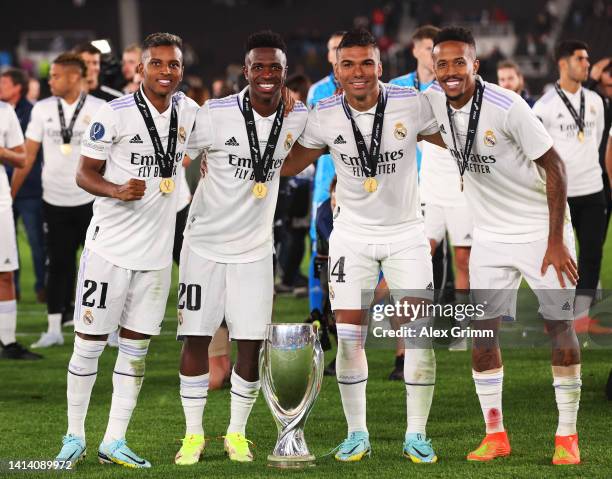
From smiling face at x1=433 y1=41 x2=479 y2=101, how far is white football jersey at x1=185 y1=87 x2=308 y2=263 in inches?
28.3

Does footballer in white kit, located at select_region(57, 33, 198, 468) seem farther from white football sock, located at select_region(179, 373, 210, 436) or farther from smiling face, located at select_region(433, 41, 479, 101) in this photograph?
smiling face, located at select_region(433, 41, 479, 101)

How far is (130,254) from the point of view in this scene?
5.44 metres

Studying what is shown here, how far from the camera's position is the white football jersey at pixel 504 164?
5.34 m

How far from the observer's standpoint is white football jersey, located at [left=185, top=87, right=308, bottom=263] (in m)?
5.54

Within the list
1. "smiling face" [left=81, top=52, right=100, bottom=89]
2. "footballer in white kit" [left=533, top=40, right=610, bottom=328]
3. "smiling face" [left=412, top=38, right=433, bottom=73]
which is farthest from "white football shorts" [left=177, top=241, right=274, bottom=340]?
"smiling face" [left=81, top=52, right=100, bottom=89]

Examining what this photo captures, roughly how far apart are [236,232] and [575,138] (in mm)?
4658

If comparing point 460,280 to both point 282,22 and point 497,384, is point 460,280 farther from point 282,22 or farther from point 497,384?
point 282,22

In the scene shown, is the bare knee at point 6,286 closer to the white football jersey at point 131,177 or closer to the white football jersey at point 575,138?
the white football jersey at point 131,177

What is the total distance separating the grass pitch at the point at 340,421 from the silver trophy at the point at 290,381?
0.11 meters

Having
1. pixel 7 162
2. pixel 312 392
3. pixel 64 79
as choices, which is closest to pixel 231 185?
pixel 312 392

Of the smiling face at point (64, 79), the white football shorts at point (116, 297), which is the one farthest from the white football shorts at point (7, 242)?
the white football shorts at point (116, 297)

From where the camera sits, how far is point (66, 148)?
29.7 feet

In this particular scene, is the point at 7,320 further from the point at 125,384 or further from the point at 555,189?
the point at 555,189

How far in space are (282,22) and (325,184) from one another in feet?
107
